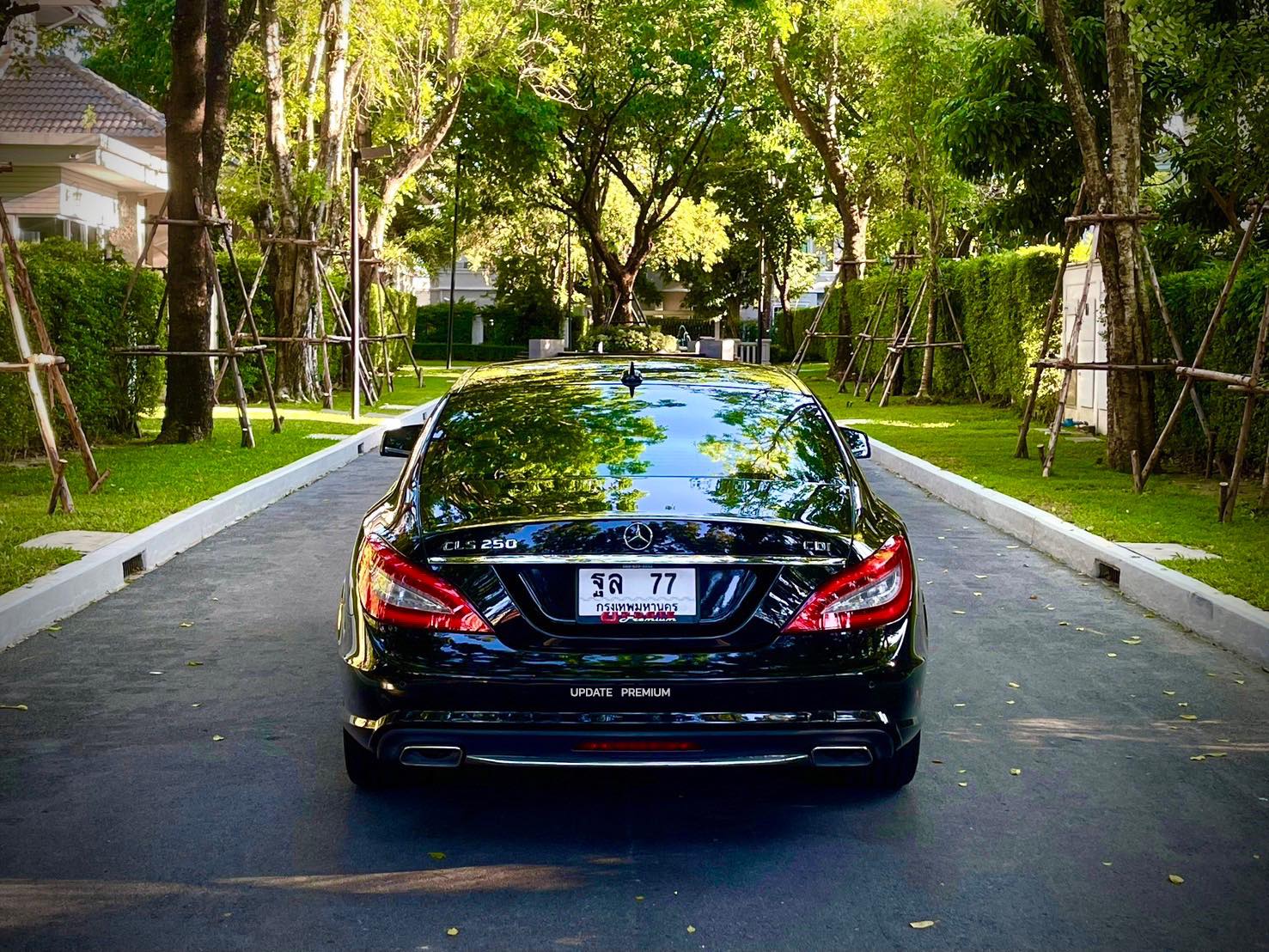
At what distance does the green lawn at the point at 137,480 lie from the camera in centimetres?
1025

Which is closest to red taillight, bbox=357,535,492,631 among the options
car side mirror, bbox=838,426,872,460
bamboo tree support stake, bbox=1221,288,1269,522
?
car side mirror, bbox=838,426,872,460

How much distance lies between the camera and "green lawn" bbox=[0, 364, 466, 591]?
403 inches

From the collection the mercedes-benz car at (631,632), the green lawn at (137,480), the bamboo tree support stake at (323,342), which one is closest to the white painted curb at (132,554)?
the green lawn at (137,480)

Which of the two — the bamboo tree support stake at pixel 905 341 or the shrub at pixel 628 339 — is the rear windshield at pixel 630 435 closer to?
the bamboo tree support stake at pixel 905 341

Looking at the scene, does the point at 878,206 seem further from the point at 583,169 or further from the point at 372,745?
the point at 372,745

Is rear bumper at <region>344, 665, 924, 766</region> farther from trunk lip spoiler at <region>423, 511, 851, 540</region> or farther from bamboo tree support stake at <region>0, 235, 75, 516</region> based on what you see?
bamboo tree support stake at <region>0, 235, 75, 516</region>

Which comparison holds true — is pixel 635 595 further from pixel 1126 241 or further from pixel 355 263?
pixel 355 263

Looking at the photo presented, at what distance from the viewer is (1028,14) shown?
20.5m

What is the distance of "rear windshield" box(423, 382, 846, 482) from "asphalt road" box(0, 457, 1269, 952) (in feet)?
3.69

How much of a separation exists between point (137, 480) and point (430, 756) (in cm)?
999

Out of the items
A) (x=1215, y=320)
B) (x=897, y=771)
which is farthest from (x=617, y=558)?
(x=1215, y=320)

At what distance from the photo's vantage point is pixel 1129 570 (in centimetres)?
954

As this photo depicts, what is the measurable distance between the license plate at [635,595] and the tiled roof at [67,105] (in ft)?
88.9

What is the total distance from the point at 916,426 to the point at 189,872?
19.2 metres
